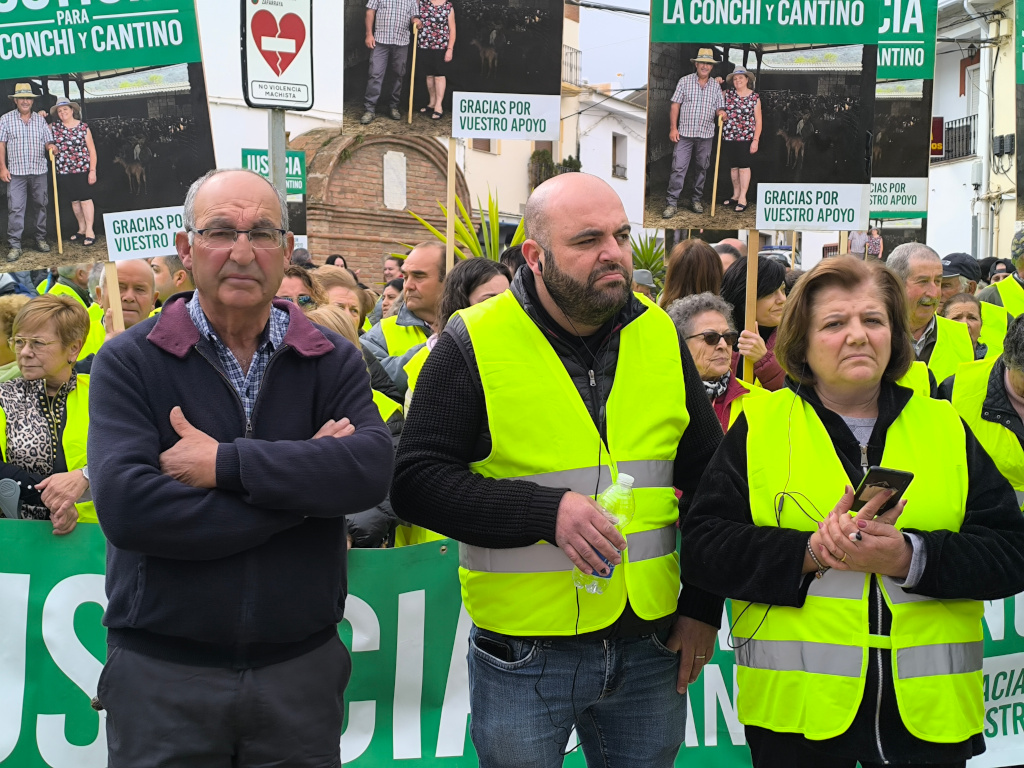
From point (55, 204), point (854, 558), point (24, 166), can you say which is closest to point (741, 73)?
point (854, 558)

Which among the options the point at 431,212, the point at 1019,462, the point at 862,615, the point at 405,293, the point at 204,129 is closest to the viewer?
the point at 862,615

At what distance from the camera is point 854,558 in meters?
2.65

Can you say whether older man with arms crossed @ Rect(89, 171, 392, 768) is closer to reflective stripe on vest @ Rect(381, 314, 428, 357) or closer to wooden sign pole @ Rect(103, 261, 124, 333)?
wooden sign pole @ Rect(103, 261, 124, 333)

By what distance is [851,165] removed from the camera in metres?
4.99

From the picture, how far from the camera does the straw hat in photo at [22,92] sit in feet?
15.7

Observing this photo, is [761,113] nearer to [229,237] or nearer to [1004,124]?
[229,237]

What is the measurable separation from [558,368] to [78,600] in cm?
248

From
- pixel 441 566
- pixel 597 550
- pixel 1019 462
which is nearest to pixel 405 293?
pixel 441 566

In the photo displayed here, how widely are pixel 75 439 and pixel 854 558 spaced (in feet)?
10.5

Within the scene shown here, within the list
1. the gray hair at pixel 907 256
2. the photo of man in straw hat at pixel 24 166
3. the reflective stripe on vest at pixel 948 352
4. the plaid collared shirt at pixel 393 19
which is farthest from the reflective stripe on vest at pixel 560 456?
the plaid collared shirt at pixel 393 19

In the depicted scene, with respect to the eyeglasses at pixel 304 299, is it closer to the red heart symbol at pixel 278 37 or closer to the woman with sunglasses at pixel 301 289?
the woman with sunglasses at pixel 301 289

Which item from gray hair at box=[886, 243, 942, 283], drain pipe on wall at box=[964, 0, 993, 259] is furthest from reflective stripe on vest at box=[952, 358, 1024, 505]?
drain pipe on wall at box=[964, 0, 993, 259]

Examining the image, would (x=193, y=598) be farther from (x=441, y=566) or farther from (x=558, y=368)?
(x=441, y=566)

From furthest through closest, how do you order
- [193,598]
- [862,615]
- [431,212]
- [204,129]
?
[431,212] < [204,129] < [862,615] < [193,598]
